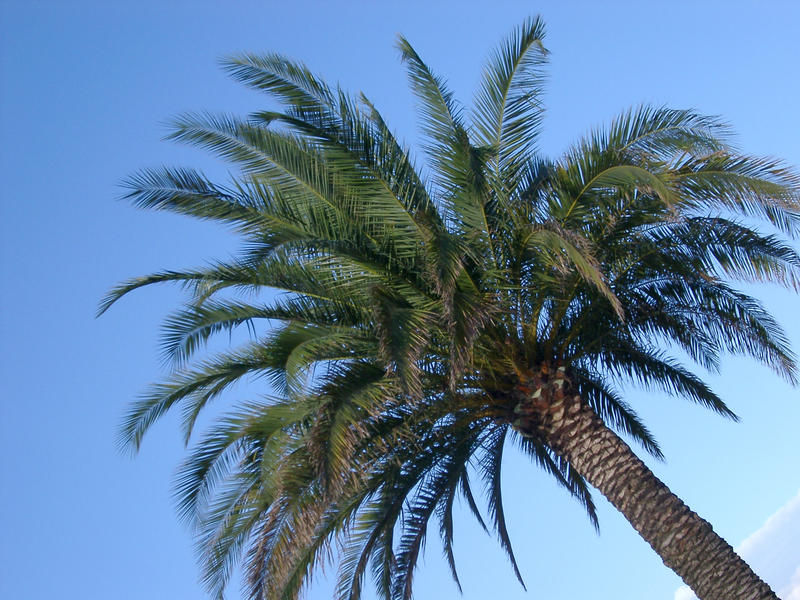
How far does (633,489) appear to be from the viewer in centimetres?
959

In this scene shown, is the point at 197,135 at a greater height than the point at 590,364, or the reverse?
the point at 197,135

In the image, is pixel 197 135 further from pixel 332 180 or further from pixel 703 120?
pixel 703 120

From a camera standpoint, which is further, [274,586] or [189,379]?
[189,379]

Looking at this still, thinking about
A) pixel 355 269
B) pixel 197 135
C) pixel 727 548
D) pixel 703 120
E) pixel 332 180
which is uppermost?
pixel 197 135

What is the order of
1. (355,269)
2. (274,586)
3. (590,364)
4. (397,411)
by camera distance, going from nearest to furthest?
(274,586)
(355,269)
(397,411)
(590,364)

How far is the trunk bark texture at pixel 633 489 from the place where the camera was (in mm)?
8984

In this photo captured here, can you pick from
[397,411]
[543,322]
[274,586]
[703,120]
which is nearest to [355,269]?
[397,411]

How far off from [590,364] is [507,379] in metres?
1.42

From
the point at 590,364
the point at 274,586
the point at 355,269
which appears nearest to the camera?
the point at 274,586

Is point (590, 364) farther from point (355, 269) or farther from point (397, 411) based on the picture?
point (355, 269)

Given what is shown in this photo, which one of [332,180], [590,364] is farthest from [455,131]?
[590,364]

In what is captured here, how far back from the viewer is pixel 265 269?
9016mm

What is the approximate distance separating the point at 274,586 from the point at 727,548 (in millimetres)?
4520

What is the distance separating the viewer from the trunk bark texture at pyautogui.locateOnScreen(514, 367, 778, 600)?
898 centimetres
